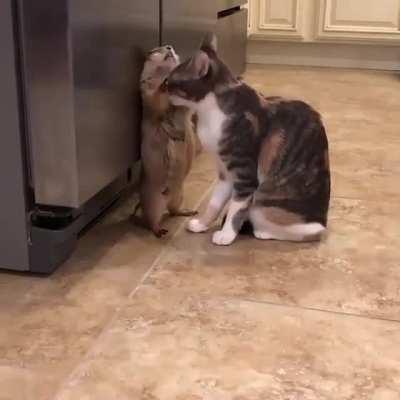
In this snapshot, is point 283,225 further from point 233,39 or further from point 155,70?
point 233,39

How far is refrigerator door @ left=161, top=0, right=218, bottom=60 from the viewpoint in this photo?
1.52 m

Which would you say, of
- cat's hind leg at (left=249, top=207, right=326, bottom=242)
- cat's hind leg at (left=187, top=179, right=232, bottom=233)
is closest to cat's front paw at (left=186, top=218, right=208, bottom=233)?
cat's hind leg at (left=187, top=179, right=232, bottom=233)

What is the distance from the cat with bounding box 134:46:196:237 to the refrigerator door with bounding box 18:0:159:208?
9cm

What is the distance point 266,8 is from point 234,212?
89.5 inches

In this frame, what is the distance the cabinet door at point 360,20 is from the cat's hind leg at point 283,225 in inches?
86.3

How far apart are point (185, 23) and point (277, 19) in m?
1.85

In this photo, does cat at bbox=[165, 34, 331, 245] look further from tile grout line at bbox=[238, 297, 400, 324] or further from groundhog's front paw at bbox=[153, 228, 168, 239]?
tile grout line at bbox=[238, 297, 400, 324]

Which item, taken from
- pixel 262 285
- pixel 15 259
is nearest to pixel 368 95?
pixel 262 285

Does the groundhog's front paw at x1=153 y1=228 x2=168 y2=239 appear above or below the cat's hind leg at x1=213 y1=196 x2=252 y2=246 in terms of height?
below

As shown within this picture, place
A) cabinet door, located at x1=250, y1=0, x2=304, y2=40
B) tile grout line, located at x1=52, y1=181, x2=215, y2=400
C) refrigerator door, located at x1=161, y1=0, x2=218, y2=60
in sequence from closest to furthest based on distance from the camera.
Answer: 1. tile grout line, located at x1=52, y1=181, x2=215, y2=400
2. refrigerator door, located at x1=161, y1=0, x2=218, y2=60
3. cabinet door, located at x1=250, y1=0, x2=304, y2=40

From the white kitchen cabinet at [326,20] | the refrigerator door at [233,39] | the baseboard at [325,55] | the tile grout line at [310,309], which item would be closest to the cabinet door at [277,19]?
the white kitchen cabinet at [326,20]

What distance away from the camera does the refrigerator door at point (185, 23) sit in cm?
152

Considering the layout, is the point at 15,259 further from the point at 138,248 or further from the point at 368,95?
the point at 368,95

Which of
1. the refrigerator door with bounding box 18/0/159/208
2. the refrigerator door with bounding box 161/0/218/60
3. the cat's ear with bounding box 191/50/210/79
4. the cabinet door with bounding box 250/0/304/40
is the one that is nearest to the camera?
the refrigerator door with bounding box 18/0/159/208
